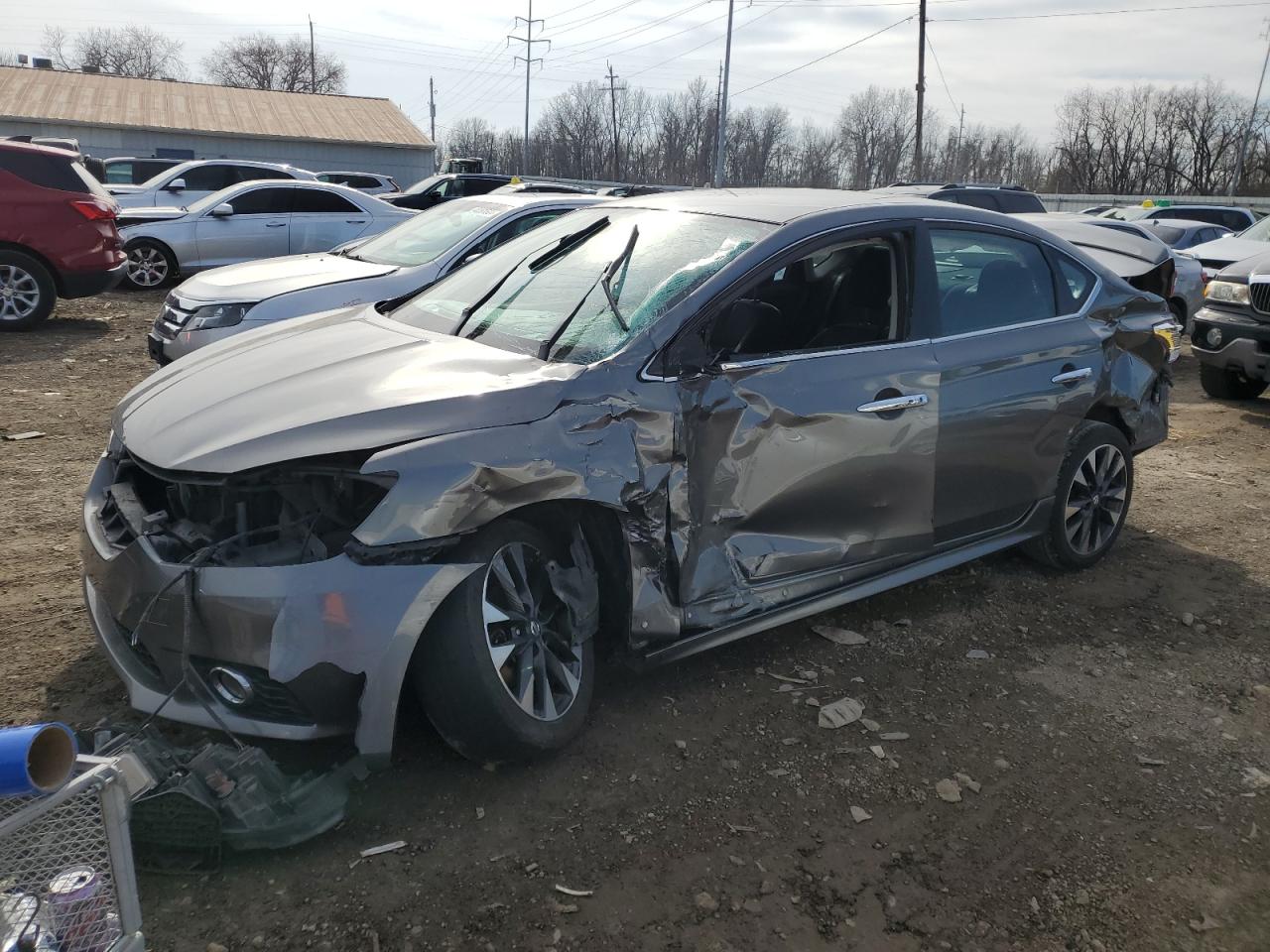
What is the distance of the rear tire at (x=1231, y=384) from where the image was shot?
9.56 m

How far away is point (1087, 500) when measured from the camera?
494cm

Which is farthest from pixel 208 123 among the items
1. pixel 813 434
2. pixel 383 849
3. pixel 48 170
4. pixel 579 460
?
pixel 383 849

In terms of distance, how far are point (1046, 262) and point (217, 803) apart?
13.3 feet

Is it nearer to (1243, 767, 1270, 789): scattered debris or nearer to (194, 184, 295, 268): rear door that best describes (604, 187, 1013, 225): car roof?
(1243, 767, 1270, 789): scattered debris

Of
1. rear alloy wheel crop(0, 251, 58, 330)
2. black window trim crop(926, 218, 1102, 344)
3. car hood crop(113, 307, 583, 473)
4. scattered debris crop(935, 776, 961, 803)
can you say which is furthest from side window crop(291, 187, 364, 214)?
scattered debris crop(935, 776, 961, 803)

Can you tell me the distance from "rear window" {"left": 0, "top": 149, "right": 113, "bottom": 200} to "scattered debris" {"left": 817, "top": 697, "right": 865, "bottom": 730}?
10.1 m

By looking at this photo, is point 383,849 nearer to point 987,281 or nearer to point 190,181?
point 987,281

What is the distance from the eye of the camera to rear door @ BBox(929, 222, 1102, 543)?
4.14 meters

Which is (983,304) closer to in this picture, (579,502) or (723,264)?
(723,264)

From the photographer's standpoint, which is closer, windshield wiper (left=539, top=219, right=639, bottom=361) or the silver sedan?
windshield wiper (left=539, top=219, right=639, bottom=361)

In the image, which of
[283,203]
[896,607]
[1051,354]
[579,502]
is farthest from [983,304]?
[283,203]

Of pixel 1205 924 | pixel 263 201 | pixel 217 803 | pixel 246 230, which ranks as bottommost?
pixel 1205 924

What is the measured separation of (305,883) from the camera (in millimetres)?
2660

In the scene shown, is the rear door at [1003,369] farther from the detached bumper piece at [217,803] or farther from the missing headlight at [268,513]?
the detached bumper piece at [217,803]
